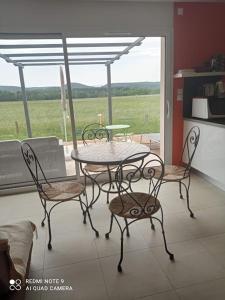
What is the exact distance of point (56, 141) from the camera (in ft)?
10.9

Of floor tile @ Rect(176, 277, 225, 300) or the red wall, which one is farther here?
the red wall

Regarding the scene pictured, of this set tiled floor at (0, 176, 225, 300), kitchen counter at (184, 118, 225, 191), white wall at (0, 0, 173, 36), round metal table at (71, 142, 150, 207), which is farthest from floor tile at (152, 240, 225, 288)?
white wall at (0, 0, 173, 36)

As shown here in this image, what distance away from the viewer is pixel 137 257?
187cm

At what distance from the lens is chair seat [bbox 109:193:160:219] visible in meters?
1.70

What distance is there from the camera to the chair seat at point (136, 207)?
1.70 m

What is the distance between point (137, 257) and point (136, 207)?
450mm

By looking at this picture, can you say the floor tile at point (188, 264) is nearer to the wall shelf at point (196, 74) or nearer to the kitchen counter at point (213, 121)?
the kitchen counter at point (213, 121)

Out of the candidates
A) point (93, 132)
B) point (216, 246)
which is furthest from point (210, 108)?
point (216, 246)

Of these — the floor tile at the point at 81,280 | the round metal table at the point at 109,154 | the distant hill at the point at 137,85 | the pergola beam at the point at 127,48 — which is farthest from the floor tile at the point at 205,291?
the distant hill at the point at 137,85

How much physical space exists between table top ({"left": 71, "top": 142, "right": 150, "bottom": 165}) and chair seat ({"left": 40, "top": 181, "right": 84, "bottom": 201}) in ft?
1.04

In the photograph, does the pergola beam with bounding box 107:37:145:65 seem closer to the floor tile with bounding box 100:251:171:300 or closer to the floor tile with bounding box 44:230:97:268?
the floor tile with bounding box 44:230:97:268

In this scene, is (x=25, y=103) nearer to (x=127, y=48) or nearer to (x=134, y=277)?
(x=127, y=48)

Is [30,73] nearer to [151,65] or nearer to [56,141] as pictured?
[56,141]

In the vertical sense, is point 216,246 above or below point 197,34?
below
